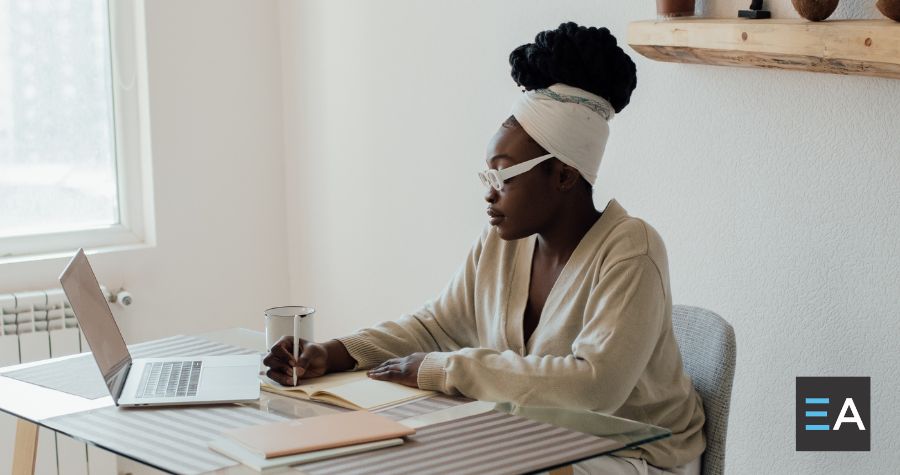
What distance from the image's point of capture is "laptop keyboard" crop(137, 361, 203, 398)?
66.8 inches

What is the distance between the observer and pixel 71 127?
11.0ft

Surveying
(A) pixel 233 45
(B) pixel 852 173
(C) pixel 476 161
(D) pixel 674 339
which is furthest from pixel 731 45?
(A) pixel 233 45

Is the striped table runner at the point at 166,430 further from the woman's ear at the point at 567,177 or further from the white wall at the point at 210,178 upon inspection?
Result: the white wall at the point at 210,178

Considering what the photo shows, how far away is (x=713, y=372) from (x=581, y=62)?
1.88ft

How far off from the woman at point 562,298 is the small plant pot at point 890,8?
441mm

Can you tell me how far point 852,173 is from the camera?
7.04 ft

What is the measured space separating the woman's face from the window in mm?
1825

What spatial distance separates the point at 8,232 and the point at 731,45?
220cm

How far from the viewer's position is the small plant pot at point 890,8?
1.85 metres

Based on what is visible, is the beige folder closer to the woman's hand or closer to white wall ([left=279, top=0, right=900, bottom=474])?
the woman's hand

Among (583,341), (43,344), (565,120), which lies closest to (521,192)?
(565,120)

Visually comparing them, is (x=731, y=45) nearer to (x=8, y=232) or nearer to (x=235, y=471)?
(x=235, y=471)

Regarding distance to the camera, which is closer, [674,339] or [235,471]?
[235,471]

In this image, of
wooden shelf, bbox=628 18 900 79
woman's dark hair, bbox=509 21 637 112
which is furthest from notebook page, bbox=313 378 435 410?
wooden shelf, bbox=628 18 900 79
